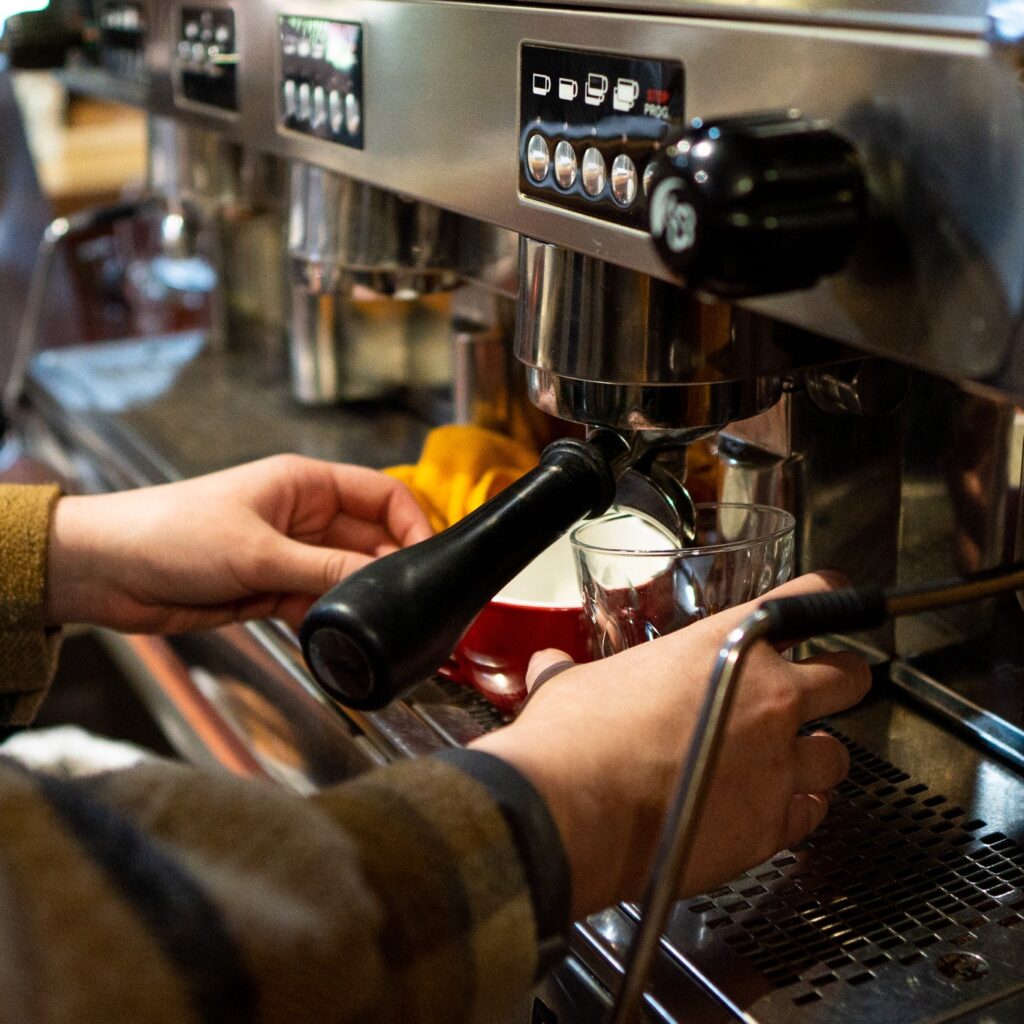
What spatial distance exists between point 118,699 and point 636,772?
778mm

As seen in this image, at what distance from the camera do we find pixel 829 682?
1.59 feet

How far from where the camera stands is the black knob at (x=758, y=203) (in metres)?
0.33

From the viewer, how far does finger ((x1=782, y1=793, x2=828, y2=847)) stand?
481mm

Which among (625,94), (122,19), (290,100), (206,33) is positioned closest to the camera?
(625,94)

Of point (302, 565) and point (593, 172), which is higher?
point (593, 172)

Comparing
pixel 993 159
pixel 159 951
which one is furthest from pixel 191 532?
pixel 993 159

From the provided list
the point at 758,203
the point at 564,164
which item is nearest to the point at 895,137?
the point at 758,203

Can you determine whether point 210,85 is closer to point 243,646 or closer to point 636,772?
point 243,646

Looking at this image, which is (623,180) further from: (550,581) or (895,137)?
(550,581)

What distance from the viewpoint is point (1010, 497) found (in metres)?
0.56

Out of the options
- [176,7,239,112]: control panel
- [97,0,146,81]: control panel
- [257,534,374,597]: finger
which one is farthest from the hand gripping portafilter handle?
[97,0,146,81]: control panel

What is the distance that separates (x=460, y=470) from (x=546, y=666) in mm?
267

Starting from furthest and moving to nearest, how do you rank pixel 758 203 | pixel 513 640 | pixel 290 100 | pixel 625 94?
pixel 290 100
pixel 513 640
pixel 625 94
pixel 758 203

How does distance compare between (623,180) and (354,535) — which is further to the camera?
(354,535)
